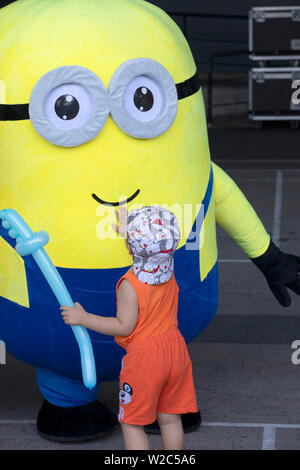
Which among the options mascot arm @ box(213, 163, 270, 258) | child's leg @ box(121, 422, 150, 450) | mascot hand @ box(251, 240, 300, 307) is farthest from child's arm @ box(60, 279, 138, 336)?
mascot hand @ box(251, 240, 300, 307)

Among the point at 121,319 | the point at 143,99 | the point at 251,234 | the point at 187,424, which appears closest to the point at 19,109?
the point at 143,99

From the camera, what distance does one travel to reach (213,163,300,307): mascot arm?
4.93 meters

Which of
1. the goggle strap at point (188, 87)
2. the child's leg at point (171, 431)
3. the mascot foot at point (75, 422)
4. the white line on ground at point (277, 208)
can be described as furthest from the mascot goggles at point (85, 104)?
the white line on ground at point (277, 208)

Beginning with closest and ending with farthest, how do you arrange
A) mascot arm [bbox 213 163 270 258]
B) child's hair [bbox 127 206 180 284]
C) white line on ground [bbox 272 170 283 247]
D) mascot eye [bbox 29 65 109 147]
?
child's hair [bbox 127 206 180 284] < mascot eye [bbox 29 65 109 147] < mascot arm [bbox 213 163 270 258] < white line on ground [bbox 272 170 283 247]

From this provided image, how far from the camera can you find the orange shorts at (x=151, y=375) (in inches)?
149

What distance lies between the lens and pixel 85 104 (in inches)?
163

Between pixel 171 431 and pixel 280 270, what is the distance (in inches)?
63.8

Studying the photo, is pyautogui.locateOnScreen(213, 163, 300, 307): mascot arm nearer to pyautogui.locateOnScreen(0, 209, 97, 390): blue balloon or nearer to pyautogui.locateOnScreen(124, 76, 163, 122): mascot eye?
pyautogui.locateOnScreen(124, 76, 163, 122): mascot eye

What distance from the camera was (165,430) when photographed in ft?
13.0

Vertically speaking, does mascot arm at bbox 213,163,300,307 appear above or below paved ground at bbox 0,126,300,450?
above

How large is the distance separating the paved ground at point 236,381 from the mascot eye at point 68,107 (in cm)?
157

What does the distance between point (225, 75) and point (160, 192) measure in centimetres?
1982

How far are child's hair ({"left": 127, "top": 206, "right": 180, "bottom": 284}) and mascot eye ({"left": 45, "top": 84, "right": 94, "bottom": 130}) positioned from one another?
0.58m
